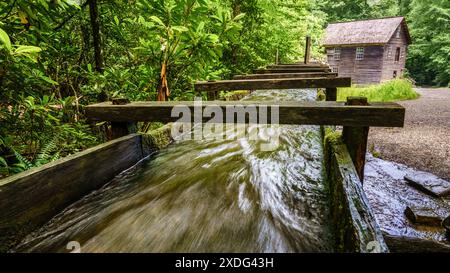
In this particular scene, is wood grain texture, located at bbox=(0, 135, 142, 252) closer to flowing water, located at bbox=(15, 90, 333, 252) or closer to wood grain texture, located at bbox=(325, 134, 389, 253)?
flowing water, located at bbox=(15, 90, 333, 252)

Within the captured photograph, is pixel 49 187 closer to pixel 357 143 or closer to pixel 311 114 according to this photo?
pixel 311 114

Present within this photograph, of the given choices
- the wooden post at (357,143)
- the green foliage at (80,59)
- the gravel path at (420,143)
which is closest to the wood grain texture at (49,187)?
the green foliage at (80,59)

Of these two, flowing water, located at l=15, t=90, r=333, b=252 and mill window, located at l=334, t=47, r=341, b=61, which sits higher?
mill window, located at l=334, t=47, r=341, b=61

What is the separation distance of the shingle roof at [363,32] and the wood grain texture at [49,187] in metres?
33.0

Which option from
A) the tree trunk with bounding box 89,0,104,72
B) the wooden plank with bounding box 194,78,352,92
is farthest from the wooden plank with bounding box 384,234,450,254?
the tree trunk with bounding box 89,0,104,72

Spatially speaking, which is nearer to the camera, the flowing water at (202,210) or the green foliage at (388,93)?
the flowing water at (202,210)

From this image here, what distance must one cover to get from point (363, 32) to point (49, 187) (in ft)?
117

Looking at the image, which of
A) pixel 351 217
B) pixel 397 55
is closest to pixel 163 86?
pixel 351 217

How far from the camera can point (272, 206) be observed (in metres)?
1.86

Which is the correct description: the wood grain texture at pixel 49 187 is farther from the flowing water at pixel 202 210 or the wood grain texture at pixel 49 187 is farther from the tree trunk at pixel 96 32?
the tree trunk at pixel 96 32

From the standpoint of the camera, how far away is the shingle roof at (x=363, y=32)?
2853 centimetres

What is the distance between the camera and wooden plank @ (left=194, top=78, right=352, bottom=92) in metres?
4.66

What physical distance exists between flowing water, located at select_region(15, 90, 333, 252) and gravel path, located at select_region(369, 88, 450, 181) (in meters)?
6.34
